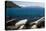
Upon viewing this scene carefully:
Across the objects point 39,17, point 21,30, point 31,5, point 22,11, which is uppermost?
point 31,5

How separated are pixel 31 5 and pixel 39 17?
26cm

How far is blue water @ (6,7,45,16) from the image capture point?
158 cm

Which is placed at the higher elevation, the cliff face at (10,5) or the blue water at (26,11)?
the cliff face at (10,5)

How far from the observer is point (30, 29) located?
1604mm

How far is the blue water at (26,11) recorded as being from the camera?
1.58 metres

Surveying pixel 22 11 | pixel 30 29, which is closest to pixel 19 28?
pixel 30 29

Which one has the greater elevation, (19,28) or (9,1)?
(9,1)

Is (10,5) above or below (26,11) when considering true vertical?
above

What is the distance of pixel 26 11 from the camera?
1.61 meters

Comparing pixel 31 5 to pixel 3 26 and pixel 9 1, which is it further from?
pixel 3 26

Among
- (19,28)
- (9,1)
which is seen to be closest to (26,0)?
(9,1)

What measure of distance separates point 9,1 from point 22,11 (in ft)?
0.93

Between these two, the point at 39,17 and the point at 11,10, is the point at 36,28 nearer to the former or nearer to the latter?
the point at 39,17

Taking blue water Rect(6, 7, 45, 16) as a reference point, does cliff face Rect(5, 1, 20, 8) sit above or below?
above
